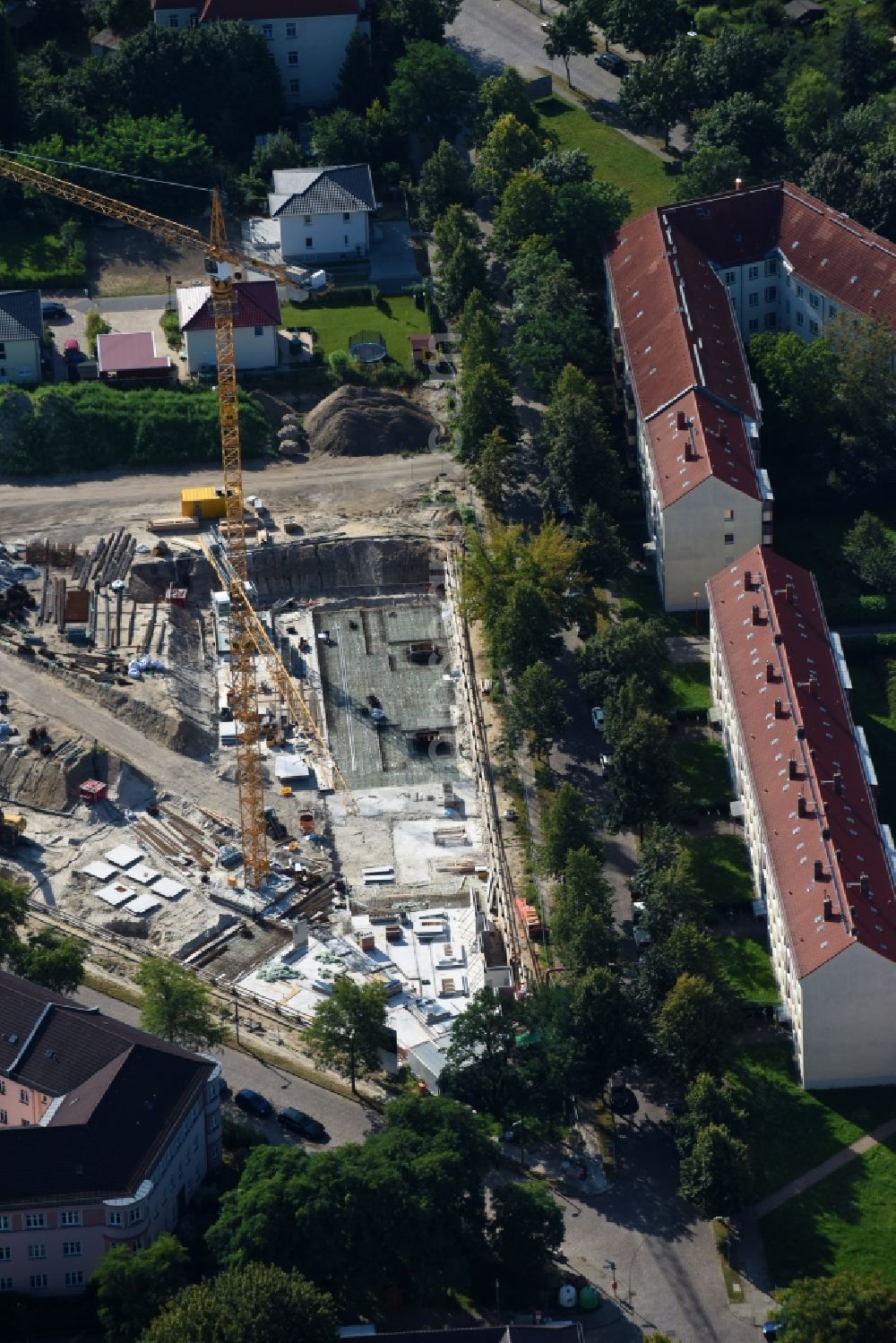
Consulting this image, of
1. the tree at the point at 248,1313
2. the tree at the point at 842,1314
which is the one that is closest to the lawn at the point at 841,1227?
the tree at the point at 842,1314

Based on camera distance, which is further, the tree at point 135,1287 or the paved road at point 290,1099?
the paved road at point 290,1099

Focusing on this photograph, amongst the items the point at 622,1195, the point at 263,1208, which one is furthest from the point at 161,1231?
the point at 622,1195

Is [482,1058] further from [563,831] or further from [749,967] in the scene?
[749,967]

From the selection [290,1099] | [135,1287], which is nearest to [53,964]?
[290,1099]

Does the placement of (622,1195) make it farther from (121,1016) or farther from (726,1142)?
(121,1016)

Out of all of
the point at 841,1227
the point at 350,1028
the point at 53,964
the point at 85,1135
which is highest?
the point at 53,964

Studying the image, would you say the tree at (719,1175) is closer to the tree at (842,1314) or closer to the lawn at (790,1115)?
the lawn at (790,1115)
